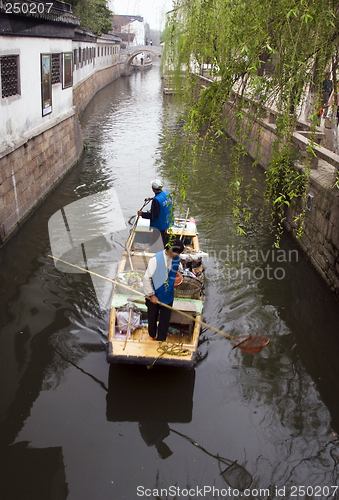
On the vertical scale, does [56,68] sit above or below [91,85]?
above

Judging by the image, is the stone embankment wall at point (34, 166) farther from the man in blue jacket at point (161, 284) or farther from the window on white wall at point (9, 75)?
the man in blue jacket at point (161, 284)

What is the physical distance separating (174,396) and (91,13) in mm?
23441

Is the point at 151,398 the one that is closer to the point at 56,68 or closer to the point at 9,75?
the point at 9,75

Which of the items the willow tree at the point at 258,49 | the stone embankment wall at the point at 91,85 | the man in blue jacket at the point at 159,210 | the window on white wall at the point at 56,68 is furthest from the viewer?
the stone embankment wall at the point at 91,85

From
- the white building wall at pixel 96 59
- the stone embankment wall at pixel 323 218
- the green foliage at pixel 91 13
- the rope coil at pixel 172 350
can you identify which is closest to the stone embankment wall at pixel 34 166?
the stone embankment wall at pixel 323 218

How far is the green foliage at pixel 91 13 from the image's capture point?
2036 centimetres

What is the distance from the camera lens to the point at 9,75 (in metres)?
8.73

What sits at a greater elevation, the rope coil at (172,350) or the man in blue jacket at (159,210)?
the man in blue jacket at (159,210)

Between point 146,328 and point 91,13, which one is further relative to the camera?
point 91,13

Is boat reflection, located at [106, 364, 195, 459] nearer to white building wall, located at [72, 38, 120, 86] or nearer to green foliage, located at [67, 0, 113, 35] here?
green foliage, located at [67, 0, 113, 35]

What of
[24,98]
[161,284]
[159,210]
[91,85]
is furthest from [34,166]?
[91,85]

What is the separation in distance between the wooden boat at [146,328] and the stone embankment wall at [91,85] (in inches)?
662

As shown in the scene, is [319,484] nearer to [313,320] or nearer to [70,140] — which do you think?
[313,320]

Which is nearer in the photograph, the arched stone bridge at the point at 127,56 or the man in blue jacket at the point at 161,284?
the man in blue jacket at the point at 161,284
